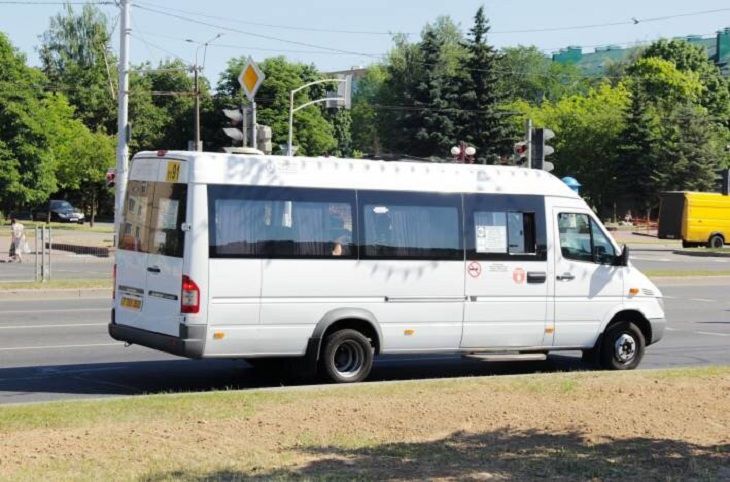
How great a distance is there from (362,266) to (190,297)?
203 centimetres

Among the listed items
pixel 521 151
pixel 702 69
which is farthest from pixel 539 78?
pixel 521 151

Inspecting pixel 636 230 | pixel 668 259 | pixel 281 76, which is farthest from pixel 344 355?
pixel 281 76

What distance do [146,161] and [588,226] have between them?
5428 mm

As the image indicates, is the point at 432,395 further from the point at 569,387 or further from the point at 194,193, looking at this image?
the point at 194,193

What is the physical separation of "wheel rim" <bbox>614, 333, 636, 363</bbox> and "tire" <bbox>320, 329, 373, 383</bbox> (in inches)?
132

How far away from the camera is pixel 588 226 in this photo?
13.7m

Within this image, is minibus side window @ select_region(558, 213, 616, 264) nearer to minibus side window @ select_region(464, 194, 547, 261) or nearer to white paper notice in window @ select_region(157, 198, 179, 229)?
minibus side window @ select_region(464, 194, 547, 261)

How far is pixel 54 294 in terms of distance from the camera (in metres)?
24.1

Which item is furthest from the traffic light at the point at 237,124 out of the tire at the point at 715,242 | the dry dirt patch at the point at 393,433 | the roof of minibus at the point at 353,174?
the tire at the point at 715,242

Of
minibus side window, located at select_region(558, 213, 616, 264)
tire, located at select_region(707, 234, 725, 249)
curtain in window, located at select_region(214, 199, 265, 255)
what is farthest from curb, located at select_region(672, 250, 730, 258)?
curtain in window, located at select_region(214, 199, 265, 255)

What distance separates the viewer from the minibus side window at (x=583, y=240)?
44.2 feet

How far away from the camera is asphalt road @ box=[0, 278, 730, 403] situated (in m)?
11.9

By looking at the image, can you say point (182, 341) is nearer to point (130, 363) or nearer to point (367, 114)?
point (130, 363)

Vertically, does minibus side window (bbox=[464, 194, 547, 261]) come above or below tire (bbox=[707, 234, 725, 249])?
above
